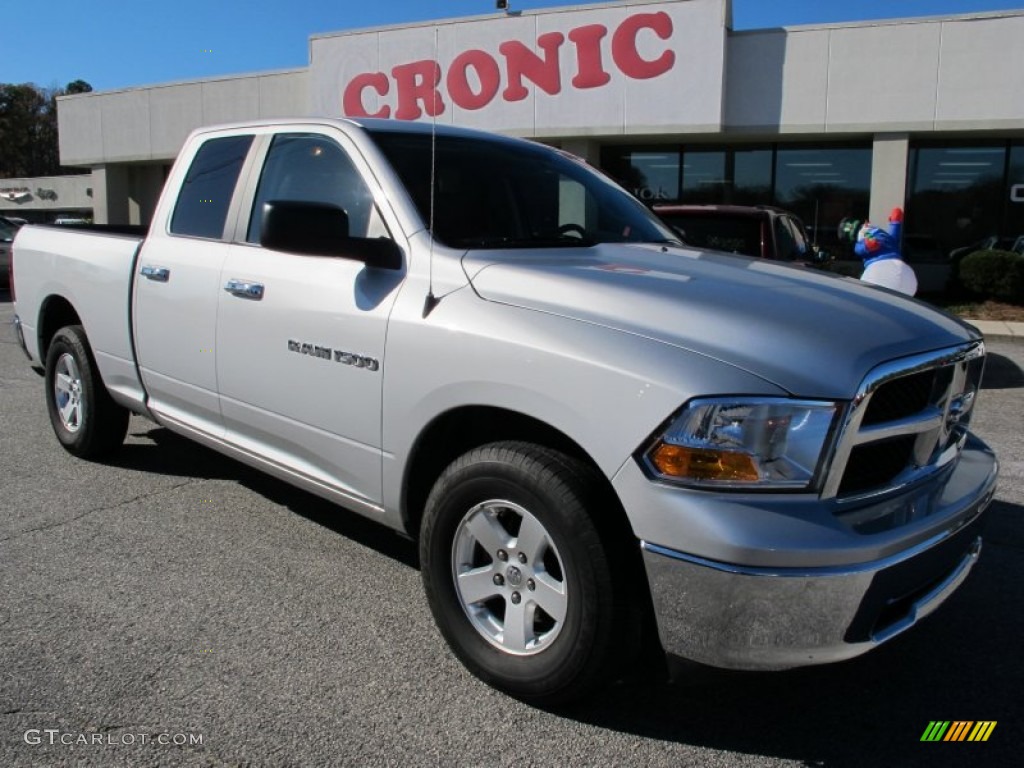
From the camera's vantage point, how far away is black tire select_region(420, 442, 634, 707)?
2426mm

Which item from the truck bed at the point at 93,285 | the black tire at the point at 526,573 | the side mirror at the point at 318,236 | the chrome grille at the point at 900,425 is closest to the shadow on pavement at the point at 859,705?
the black tire at the point at 526,573

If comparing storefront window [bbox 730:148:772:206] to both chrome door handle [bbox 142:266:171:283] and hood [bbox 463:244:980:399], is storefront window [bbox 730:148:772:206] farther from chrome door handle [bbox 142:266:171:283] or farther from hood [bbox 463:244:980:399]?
hood [bbox 463:244:980:399]

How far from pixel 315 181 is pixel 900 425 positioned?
2.54 meters

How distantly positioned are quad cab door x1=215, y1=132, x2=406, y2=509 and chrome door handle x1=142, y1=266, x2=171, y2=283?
0.52m

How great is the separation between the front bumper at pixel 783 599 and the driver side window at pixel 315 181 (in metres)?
1.77

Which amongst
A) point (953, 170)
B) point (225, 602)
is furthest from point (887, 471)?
point (953, 170)

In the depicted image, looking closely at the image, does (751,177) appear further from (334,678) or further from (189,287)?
(334,678)

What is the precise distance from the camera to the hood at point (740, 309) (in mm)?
2332

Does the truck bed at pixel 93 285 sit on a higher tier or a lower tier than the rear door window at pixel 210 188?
lower

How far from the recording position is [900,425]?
248cm

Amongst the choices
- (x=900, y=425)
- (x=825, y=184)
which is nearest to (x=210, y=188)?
(x=900, y=425)

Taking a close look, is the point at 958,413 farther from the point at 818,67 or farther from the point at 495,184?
the point at 818,67

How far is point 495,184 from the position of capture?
3.70m

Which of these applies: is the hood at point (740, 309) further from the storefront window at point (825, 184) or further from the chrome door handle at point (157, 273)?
the storefront window at point (825, 184)
